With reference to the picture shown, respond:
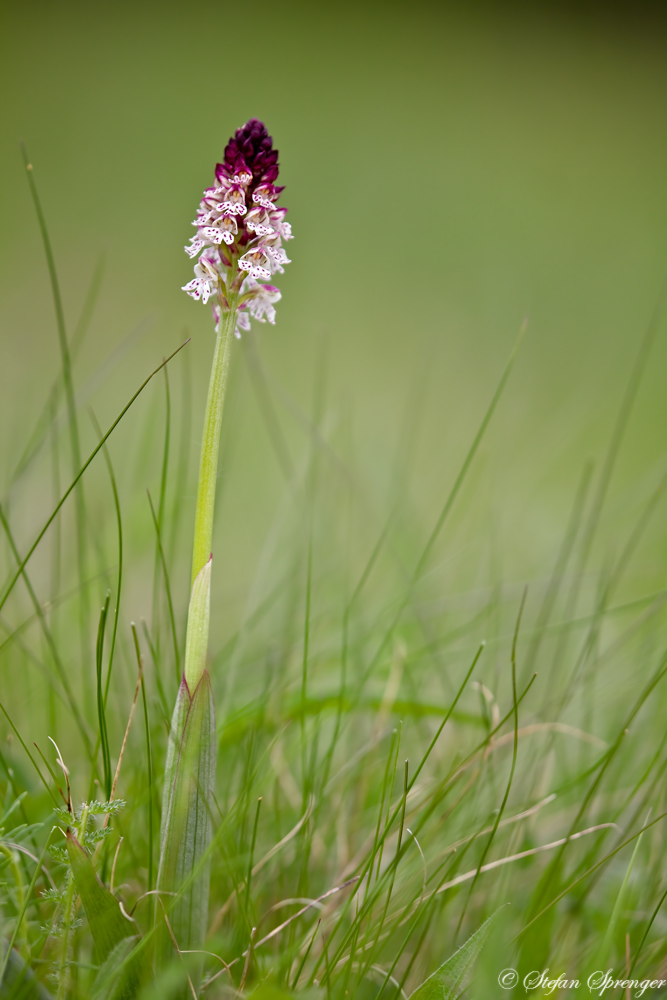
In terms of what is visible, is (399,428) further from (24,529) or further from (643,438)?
(24,529)

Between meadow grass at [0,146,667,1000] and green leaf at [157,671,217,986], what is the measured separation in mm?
34

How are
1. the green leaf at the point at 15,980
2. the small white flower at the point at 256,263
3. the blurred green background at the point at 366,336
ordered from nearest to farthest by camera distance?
the green leaf at the point at 15,980, the small white flower at the point at 256,263, the blurred green background at the point at 366,336

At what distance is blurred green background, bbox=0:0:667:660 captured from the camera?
10.4 feet

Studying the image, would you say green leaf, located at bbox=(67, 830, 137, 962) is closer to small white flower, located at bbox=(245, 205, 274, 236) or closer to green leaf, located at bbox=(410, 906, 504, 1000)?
green leaf, located at bbox=(410, 906, 504, 1000)

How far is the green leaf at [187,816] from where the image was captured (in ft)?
2.63

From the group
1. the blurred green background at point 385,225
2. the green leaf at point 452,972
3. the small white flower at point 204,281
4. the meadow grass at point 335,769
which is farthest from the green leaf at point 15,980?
the blurred green background at point 385,225

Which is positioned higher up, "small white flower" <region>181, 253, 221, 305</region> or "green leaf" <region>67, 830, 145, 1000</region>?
"small white flower" <region>181, 253, 221, 305</region>

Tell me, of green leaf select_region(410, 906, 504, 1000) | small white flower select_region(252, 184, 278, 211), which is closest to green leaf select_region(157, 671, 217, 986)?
green leaf select_region(410, 906, 504, 1000)

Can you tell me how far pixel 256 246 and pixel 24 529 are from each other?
1.69m

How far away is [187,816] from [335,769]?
70 cm

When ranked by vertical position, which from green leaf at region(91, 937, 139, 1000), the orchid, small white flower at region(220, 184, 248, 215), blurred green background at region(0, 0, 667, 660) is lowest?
green leaf at region(91, 937, 139, 1000)

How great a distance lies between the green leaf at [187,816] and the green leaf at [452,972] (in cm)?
28

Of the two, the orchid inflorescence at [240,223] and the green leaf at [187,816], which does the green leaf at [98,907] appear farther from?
the orchid inflorescence at [240,223]

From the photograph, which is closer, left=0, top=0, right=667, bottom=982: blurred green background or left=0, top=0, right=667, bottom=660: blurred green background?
left=0, top=0, right=667, bottom=982: blurred green background
